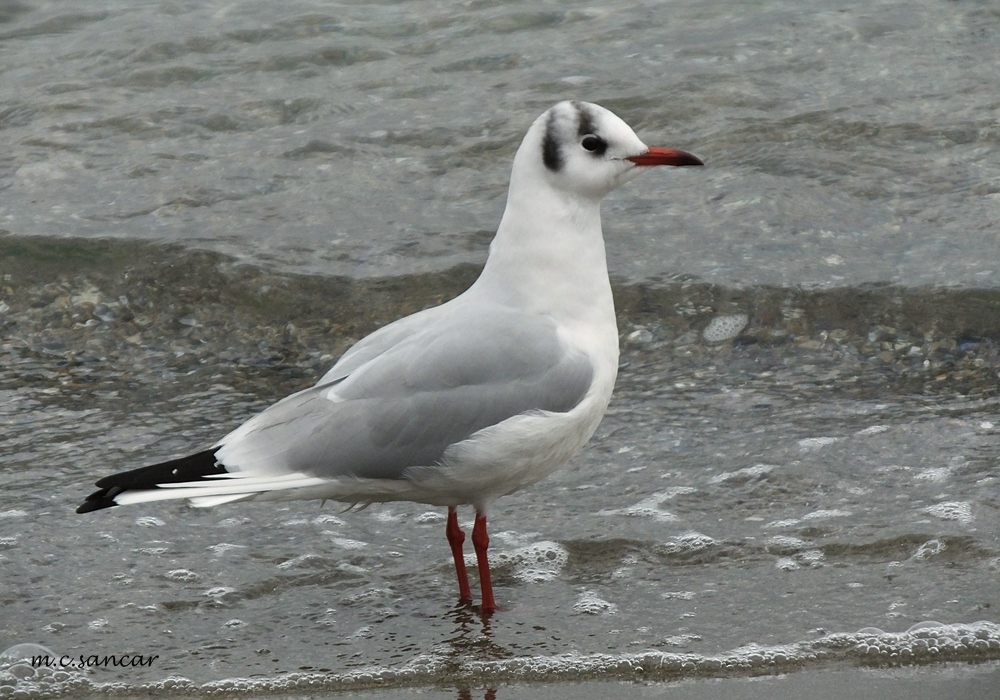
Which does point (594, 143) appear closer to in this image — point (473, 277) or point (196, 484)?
point (196, 484)

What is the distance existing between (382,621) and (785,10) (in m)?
6.68

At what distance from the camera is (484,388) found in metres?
4.02

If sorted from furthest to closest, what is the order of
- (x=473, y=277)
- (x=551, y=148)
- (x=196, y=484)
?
1. (x=473, y=277)
2. (x=551, y=148)
3. (x=196, y=484)

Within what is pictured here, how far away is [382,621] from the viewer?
13.3 feet

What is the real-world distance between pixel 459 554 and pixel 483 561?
10cm

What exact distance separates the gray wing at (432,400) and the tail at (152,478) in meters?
0.06

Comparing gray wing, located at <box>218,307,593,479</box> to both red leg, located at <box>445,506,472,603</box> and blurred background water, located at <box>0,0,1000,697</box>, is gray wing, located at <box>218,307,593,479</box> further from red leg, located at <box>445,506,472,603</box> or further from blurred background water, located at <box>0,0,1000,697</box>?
blurred background water, located at <box>0,0,1000,697</box>

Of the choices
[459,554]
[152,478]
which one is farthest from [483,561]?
[152,478]

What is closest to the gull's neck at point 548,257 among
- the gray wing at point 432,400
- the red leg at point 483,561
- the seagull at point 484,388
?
the seagull at point 484,388

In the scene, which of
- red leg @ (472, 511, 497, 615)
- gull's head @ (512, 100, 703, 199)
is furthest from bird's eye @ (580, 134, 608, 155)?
red leg @ (472, 511, 497, 615)

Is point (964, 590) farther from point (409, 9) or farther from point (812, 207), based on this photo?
point (409, 9)

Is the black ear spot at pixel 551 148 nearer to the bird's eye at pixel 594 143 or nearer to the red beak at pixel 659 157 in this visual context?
the bird's eye at pixel 594 143

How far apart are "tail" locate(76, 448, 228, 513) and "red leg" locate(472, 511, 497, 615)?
0.83 meters

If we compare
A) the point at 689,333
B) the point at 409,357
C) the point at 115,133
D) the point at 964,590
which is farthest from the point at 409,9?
the point at 964,590
